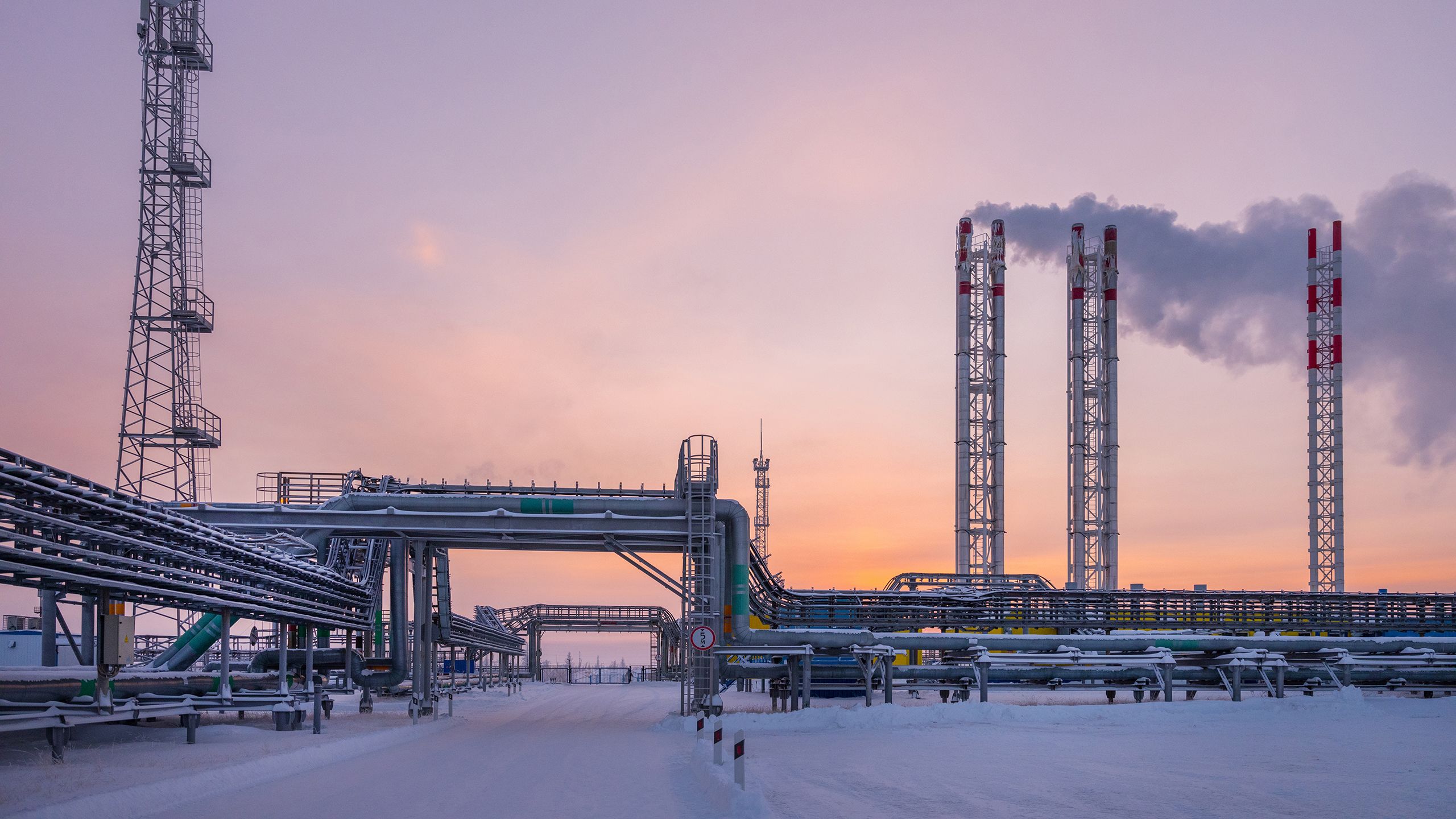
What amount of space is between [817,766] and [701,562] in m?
12.4

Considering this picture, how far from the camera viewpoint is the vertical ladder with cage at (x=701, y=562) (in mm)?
30453

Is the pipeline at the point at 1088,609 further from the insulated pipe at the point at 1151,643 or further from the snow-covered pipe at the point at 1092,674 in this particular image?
the insulated pipe at the point at 1151,643

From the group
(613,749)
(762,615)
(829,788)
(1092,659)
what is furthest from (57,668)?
(1092,659)

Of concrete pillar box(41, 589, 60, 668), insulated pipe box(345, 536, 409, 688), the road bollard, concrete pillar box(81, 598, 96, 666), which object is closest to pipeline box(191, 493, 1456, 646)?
insulated pipe box(345, 536, 409, 688)

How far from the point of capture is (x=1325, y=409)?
60062mm

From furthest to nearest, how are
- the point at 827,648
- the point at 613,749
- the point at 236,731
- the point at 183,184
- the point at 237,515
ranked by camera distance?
the point at 183,184
the point at 827,648
the point at 237,515
the point at 236,731
the point at 613,749

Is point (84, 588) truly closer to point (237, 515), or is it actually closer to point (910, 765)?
point (237, 515)

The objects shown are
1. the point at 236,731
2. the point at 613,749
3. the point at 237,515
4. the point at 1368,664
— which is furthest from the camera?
the point at 1368,664

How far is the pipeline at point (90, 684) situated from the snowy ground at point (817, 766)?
867 mm

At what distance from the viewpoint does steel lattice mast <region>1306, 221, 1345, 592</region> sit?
2322 inches

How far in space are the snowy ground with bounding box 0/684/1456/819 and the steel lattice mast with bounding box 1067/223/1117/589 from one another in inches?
1122

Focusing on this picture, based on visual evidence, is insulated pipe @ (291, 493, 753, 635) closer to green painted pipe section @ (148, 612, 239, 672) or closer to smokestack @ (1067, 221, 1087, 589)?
green painted pipe section @ (148, 612, 239, 672)

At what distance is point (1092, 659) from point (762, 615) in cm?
1026

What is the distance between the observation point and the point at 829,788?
15.5 metres
